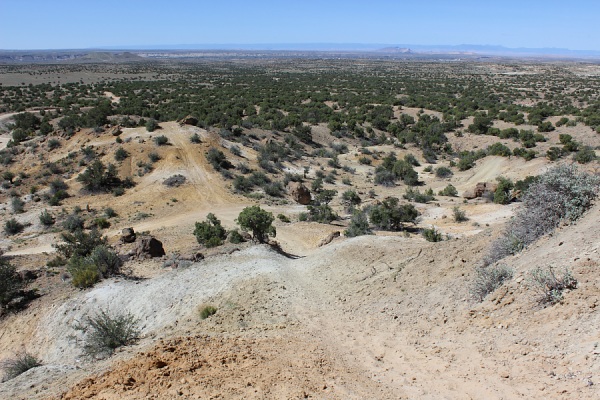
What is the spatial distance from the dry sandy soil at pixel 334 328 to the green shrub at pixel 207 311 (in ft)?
0.51

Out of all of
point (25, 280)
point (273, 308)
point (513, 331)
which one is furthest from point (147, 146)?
point (513, 331)

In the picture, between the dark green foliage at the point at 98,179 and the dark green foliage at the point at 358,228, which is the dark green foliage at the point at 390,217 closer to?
the dark green foliage at the point at 358,228

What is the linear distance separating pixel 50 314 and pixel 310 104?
5364 cm

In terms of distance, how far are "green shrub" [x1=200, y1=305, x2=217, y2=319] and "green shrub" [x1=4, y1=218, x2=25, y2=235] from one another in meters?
18.6

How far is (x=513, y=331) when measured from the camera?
7145mm

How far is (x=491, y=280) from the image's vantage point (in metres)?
8.55

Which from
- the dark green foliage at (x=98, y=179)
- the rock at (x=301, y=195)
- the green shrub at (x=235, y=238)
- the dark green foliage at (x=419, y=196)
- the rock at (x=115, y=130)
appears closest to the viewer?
the green shrub at (x=235, y=238)

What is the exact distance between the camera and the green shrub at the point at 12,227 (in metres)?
23.3

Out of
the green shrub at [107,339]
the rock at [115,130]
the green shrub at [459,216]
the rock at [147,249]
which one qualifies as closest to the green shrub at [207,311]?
the green shrub at [107,339]

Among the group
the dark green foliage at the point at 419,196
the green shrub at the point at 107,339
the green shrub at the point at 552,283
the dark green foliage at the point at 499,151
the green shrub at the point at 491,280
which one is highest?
the green shrub at the point at 552,283

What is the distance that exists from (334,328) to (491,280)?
12.2ft

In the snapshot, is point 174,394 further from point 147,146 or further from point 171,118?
point 171,118

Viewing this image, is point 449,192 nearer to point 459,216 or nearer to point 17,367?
point 459,216

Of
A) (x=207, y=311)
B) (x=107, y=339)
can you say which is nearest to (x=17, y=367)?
(x=107, y=339)
